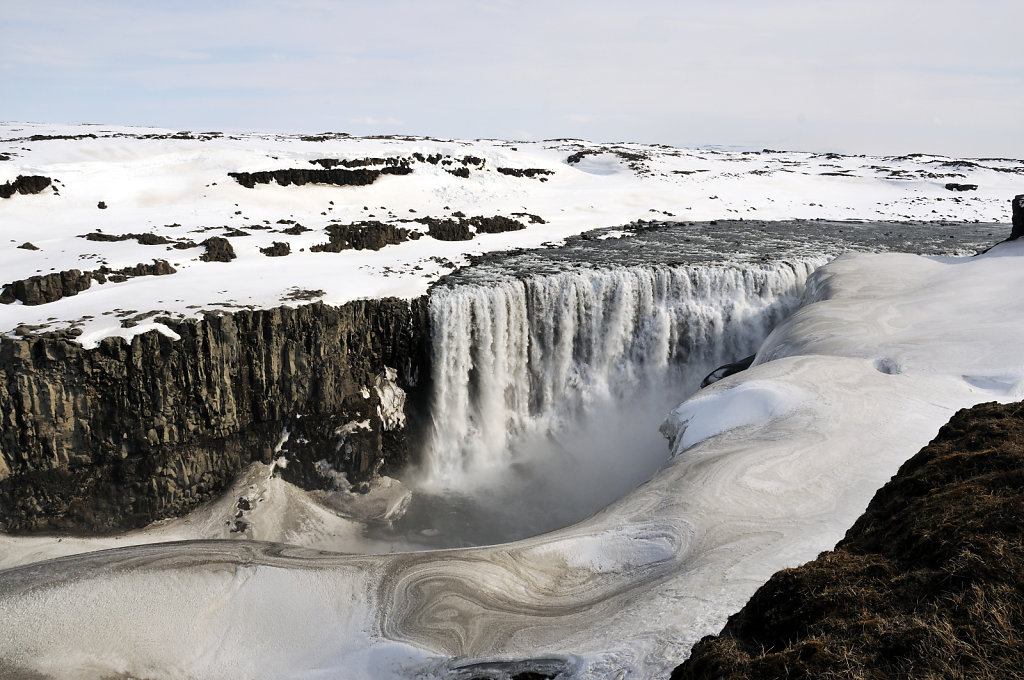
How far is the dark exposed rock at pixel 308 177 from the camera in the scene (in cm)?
3475

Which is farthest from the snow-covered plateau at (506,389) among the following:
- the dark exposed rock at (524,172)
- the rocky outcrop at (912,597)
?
the rocky outcrop at (912,597)

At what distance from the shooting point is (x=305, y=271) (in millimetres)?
22484

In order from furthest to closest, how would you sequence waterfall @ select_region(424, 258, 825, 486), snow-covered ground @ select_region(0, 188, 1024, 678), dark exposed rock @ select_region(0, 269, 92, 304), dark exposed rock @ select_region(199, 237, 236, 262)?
dark exposed rock @ select_region(199, 237, 236, 262)
waterfall @ select_region(424, 258, 825, 486)
dark exposed rock @ select_region(0, 269, 92, 304)
snow-covered ground @ select_region(0, 188, 1024, 678)

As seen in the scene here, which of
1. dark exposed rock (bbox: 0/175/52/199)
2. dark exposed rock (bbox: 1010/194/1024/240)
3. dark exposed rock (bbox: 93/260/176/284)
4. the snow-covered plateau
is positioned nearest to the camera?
the snow-covered plateau

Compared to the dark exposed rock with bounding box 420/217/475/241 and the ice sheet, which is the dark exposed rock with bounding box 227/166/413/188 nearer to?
the dark exposed rock with bounding box 420/217/475/241

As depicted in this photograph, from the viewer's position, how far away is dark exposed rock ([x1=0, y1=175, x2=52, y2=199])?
1105 inches

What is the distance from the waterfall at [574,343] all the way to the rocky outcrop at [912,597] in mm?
15488

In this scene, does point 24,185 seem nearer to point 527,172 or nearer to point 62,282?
point 62,282

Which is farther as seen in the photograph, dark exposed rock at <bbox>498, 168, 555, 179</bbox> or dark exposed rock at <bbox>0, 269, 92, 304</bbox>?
dark exposed rock at <bbox>498, 168, 555, 179</bbox>

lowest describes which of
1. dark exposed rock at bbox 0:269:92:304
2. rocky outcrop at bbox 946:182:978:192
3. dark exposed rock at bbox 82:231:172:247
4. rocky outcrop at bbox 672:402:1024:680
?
rocky outcrop at bbox 672:402:1024:680

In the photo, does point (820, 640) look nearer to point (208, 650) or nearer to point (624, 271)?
Answer: point (208, 650)

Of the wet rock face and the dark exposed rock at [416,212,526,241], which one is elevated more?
the dark exposed rock at [416,212,526,241]

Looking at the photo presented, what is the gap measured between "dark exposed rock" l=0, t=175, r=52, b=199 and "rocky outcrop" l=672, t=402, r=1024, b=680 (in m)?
32.6

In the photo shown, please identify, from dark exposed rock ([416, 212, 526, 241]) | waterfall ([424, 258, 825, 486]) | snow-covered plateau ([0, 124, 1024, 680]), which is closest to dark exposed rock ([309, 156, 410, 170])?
snow-covered plateau ([0, 124, 1024, 680])
